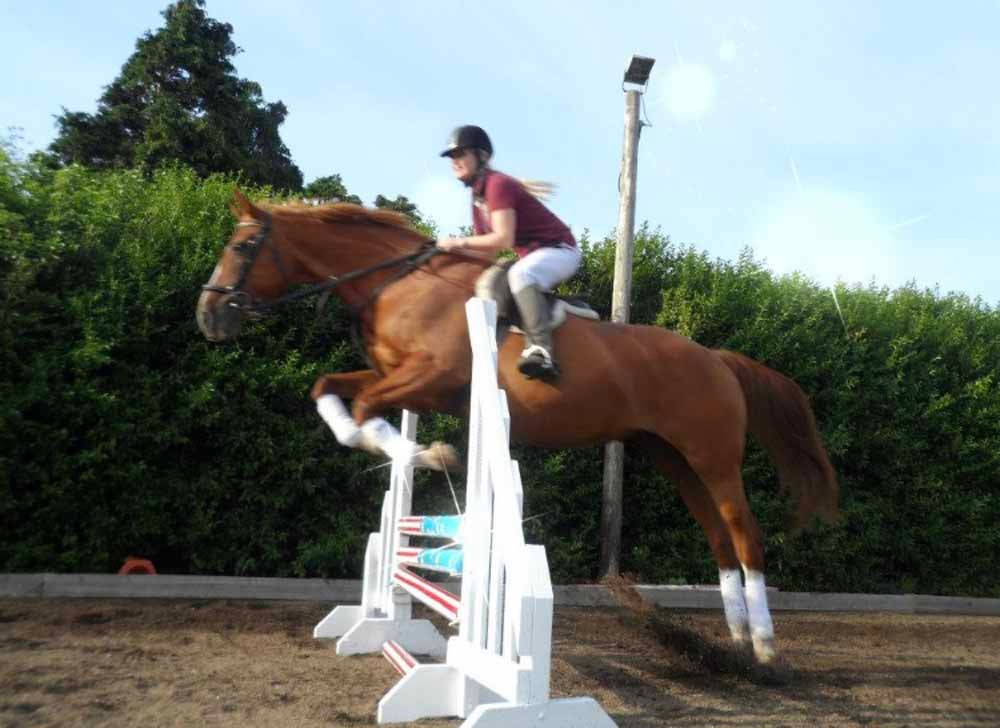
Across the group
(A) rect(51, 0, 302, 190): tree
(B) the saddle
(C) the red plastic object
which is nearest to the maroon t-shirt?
(B) the saddle

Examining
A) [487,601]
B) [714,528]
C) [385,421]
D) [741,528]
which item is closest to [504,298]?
[385,421]

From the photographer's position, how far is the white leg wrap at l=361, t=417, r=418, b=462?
326 cm

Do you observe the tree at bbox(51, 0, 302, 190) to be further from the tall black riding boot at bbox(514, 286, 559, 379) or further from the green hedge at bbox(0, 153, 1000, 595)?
the tall black riding boot at bbox(514, 286, 559, 379)

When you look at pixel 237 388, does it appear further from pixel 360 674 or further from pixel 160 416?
pixel 360 674

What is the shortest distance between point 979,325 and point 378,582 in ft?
23.4

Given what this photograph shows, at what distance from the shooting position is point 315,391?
A: 3.67 meters

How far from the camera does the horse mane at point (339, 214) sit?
396 centimetres

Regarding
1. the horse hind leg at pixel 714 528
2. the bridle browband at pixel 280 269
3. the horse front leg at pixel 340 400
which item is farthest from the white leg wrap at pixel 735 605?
the bridle browband at pixel 280 269

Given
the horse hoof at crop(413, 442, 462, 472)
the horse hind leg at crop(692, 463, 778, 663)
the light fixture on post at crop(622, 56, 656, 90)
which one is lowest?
the horse hind leg at crop(692, 463, 778, 663)

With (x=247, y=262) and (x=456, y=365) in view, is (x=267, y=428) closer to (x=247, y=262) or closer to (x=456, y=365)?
(x=247, y=262)

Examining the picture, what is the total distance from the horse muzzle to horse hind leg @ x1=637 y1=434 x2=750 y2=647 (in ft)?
7.21

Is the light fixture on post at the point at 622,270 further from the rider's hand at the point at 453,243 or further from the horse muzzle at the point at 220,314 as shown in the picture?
the horse muzzle at the point at 220,314

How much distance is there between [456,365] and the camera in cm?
348

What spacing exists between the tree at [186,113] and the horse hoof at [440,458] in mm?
16024
